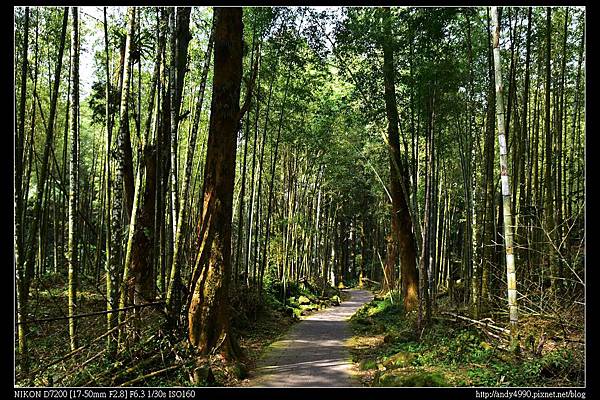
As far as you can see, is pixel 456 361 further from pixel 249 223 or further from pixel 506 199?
pixel 249 223

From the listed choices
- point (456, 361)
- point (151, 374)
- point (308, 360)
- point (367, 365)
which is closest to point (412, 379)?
point (456, 361)

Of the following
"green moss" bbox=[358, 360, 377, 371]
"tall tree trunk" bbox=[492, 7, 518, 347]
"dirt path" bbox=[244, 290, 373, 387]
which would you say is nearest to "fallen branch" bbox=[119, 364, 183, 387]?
"dirt path" bbox=[244, 290, 373, 387]

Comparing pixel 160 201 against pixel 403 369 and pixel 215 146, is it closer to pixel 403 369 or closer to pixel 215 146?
pixel 215 146

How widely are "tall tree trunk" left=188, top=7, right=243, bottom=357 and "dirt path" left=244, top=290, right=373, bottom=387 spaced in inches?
24.5

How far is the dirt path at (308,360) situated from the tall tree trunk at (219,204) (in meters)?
0.62

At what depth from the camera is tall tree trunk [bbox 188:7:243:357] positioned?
5.50m

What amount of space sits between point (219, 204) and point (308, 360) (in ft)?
8.55

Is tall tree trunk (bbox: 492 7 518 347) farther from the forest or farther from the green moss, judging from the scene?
the green moss

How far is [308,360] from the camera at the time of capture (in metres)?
6.50

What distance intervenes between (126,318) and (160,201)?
1.42 meters

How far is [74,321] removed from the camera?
4781 mm

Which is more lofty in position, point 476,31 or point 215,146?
point 476,31
